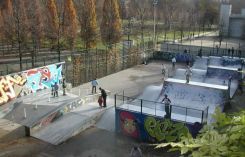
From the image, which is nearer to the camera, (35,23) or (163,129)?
(163,129)

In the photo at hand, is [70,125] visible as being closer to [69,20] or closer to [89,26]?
[89,26]

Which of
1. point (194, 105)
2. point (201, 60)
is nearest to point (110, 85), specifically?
point (194, 105)

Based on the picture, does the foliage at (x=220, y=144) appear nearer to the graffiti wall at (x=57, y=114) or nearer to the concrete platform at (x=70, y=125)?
the concrete platform at (x=70, y=125)

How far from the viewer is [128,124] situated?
17234 millimetres

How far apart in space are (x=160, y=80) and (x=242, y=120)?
88.9 ft

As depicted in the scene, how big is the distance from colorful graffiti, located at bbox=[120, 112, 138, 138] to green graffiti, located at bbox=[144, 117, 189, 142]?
0.80 metres

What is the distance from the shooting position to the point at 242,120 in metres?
2.79

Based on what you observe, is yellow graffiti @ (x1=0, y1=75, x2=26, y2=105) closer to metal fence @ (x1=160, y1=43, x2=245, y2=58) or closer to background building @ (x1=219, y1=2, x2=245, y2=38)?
metal fence @ (x1=160, y1=43, x2=245, y2=58)

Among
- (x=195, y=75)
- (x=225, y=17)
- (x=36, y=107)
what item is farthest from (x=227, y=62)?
(x=225, y=17)

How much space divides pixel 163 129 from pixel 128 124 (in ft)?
7.32

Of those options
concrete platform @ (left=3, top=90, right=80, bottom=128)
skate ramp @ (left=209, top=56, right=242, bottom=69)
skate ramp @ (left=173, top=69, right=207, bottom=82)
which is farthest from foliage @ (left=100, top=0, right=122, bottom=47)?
concrete platform @ (left=3, top=90, right=80, bottom=128)

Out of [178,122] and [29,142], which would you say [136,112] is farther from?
[29,142]

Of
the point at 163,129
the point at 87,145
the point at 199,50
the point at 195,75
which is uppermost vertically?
the point at 199,50

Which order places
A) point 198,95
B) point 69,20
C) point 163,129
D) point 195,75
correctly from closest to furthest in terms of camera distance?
point 163,129 → point 198,95 → point 195,75 → point 69,20
